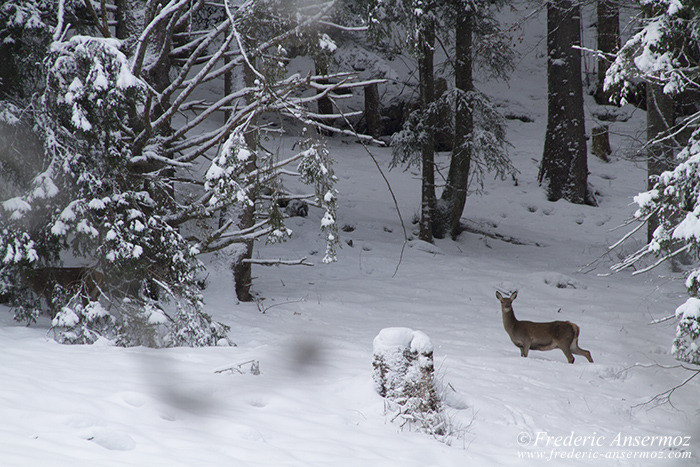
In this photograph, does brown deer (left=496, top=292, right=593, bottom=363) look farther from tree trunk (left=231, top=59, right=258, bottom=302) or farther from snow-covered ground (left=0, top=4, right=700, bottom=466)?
tree trunk (left=231, top=59, right=258, bottom=302)

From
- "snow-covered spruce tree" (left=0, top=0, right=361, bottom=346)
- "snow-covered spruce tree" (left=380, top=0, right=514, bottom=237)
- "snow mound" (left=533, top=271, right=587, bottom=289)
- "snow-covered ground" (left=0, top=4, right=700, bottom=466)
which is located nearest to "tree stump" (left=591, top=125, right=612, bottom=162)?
"snow-covered ground" (left=0, top=4, right=700, bottom=466)

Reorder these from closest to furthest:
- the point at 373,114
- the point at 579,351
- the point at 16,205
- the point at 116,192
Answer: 1. the point at 16,205
2. the point at 116,192
3. the point at 579,351
4. the point at 373,114

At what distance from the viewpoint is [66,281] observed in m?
7.48

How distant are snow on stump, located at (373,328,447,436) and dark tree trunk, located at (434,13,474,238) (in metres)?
9.67

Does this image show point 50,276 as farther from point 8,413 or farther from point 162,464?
point 162,464

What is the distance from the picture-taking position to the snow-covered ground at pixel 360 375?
13.9ft

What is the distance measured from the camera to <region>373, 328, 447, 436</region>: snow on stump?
5.39 m

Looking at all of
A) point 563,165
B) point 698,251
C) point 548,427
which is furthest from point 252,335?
point 563,165

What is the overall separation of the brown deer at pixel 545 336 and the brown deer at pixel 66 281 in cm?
550

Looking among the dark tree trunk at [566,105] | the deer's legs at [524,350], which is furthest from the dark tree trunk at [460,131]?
the deer's legs at [524,350]

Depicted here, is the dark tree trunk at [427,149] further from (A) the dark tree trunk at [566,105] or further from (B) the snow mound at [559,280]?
(A) the dark tree trunk at [566,105]

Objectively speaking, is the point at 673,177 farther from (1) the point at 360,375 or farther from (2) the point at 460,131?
(2) the point at 460,131

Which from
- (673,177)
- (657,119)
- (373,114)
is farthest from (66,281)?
(373,114)

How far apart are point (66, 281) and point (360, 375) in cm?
396
